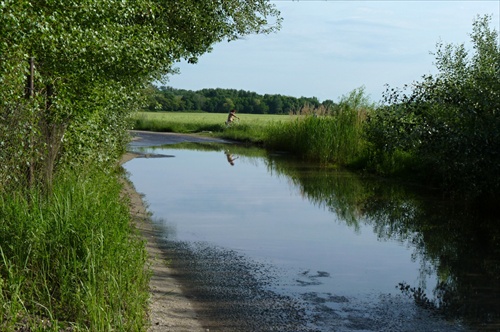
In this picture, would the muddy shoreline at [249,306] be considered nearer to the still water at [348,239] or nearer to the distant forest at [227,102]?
the still water at [348,239]

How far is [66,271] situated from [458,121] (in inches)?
464

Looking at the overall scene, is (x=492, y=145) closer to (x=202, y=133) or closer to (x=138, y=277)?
(x=138, y=277)

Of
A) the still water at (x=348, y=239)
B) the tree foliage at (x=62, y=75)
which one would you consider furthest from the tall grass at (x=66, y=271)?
the still water at (x=348, y=239)

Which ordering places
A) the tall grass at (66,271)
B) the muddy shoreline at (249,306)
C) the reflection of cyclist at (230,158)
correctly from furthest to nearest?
1. the reflection of cyclist at (230,158)
2. the muddy shoreline at (249,306)
3. the tall grass at (66,271)

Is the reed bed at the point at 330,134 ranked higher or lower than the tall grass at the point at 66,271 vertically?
higher

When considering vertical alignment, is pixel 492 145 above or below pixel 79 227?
above

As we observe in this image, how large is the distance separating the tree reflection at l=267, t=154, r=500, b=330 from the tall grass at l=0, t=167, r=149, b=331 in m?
3.45

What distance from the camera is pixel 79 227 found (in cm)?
695

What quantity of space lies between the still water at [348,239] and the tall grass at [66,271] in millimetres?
1985

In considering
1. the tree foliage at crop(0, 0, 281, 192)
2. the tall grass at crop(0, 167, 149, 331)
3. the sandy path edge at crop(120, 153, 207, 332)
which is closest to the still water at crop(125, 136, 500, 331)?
the sandy path edge at crop(120, 153, 207, 332)

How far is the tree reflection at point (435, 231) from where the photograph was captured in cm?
815

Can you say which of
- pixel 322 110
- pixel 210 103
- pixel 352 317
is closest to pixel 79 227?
pixel 352 317

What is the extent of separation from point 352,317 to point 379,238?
4908 mm

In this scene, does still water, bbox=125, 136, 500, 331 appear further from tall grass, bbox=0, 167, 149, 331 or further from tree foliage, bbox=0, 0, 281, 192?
tree foliage, bbox=0, 0, 281, 192
